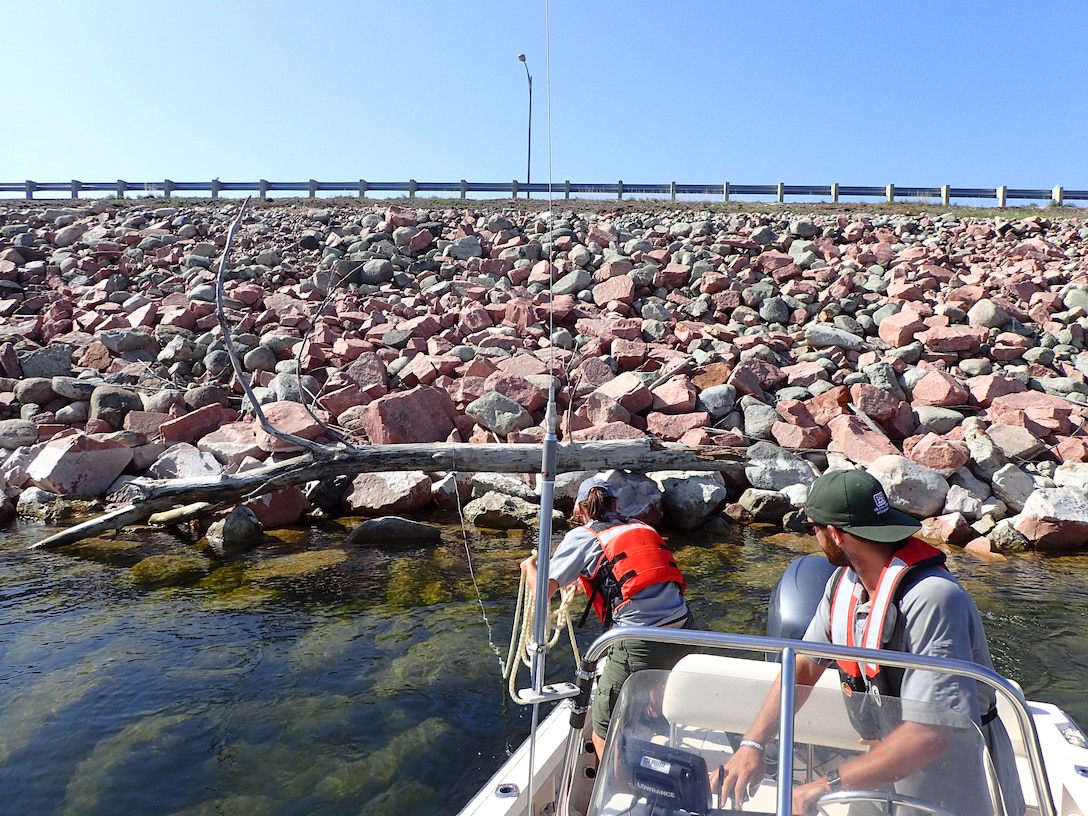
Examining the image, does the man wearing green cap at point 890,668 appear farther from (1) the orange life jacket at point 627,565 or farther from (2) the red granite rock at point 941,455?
(2) the red granite rock at point 941,455

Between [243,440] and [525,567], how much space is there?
6.77 metres

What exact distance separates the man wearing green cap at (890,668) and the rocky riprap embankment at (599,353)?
3.42m

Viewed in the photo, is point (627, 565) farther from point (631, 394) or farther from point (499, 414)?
point (631, 394)

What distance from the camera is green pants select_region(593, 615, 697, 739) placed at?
10.9 ft

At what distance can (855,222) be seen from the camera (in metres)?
17.7

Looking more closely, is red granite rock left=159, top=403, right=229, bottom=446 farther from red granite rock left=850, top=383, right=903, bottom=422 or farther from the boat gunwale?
the boat gunwale

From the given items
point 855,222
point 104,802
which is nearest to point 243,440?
point 104,802

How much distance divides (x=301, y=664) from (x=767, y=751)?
4285 mm

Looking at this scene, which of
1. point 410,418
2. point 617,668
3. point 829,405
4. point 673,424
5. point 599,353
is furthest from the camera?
point 599,353

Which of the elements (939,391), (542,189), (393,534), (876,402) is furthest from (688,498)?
(542,189)

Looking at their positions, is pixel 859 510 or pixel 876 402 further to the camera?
pixel 876 402

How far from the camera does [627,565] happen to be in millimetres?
3557

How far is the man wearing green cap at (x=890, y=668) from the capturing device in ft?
6.44


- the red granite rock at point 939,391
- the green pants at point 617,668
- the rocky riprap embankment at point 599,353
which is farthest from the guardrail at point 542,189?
the green pants at point 617,668
